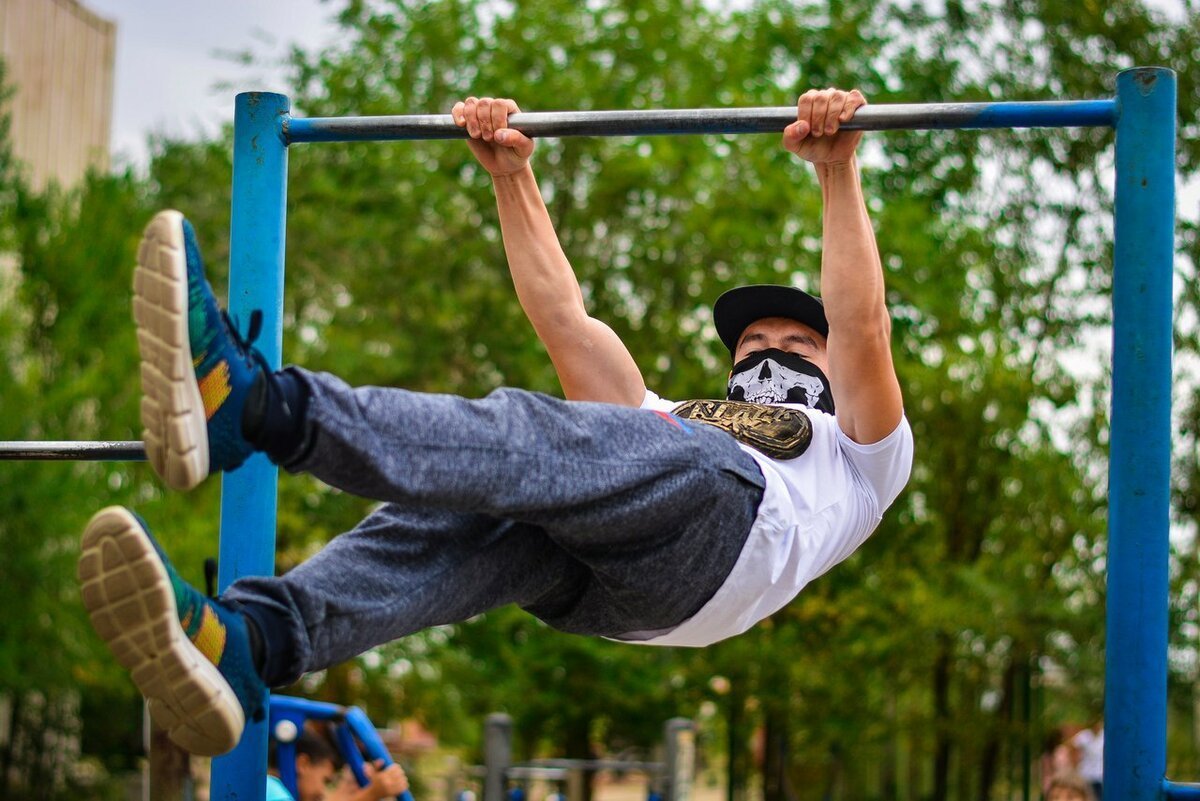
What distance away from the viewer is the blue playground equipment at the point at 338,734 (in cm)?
440

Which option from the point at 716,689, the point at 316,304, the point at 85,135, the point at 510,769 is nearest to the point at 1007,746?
the point at 716,689

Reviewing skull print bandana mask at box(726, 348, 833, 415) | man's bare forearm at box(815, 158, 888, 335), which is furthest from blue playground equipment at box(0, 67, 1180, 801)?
skull print bandana mask at box(726, 348, 833, 415)

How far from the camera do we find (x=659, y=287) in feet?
36.4

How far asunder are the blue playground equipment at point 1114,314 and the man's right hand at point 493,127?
0.03m

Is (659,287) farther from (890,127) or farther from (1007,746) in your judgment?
(890,127)

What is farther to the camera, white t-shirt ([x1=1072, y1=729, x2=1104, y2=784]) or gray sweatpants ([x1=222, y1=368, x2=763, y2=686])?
white t-shirt ([x1=1072, y1=729, x2=1104, y2=784])

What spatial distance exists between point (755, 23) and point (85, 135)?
28.9ft

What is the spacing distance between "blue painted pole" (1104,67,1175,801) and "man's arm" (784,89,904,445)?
1.27 feet

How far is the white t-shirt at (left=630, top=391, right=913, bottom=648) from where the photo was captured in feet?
7.90

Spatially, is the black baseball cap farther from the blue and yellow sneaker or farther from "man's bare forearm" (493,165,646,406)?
the blue and yellow sneaker

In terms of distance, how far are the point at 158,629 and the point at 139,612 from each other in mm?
34

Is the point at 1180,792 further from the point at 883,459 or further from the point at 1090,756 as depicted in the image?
the point at 1090,756

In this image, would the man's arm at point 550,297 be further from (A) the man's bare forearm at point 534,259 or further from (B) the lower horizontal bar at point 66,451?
(B) the lower horizontal bar at point 66,451

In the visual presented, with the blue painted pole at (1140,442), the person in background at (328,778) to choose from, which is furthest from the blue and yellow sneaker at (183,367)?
the person in background at (328,778)
